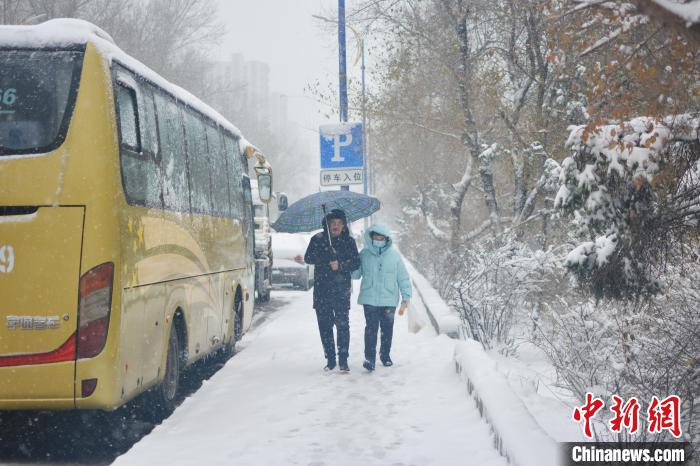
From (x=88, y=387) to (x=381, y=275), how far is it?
165 inches

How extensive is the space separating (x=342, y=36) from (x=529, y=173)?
460 centimetres

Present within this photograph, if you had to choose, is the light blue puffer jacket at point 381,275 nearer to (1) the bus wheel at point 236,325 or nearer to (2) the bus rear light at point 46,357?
(1) the bus wheel at point 236,325

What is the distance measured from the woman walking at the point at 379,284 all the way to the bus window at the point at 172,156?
222cm

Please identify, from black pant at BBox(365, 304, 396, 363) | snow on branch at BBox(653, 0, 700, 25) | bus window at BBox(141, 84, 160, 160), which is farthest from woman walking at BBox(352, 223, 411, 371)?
snow on branch at BBox(653, 0, 700, 25)

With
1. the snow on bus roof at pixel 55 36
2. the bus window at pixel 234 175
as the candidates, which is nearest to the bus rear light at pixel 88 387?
the snow on bus roof at pixel 55 36

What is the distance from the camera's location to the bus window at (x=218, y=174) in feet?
33.9

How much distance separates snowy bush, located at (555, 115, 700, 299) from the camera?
6695 mm

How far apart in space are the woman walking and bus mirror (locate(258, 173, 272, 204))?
5.68 metres

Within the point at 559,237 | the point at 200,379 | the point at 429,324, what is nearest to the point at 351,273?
the point at 200,379

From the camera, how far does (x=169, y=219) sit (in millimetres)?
7805

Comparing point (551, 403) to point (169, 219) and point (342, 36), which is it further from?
point (342, 36)

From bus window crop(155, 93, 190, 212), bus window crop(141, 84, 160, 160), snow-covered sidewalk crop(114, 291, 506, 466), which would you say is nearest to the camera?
snow-covered sidewalk crop(114, 291, 506, 466)

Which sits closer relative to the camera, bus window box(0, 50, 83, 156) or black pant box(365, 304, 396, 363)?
bus window box(0, 50, 83, 156)

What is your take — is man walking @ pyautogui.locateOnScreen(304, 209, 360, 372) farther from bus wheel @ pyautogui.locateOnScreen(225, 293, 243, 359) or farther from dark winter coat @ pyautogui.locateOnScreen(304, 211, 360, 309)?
bus wheel @ pyautogui.locateOnScreen(225, 293, 243, 359)
